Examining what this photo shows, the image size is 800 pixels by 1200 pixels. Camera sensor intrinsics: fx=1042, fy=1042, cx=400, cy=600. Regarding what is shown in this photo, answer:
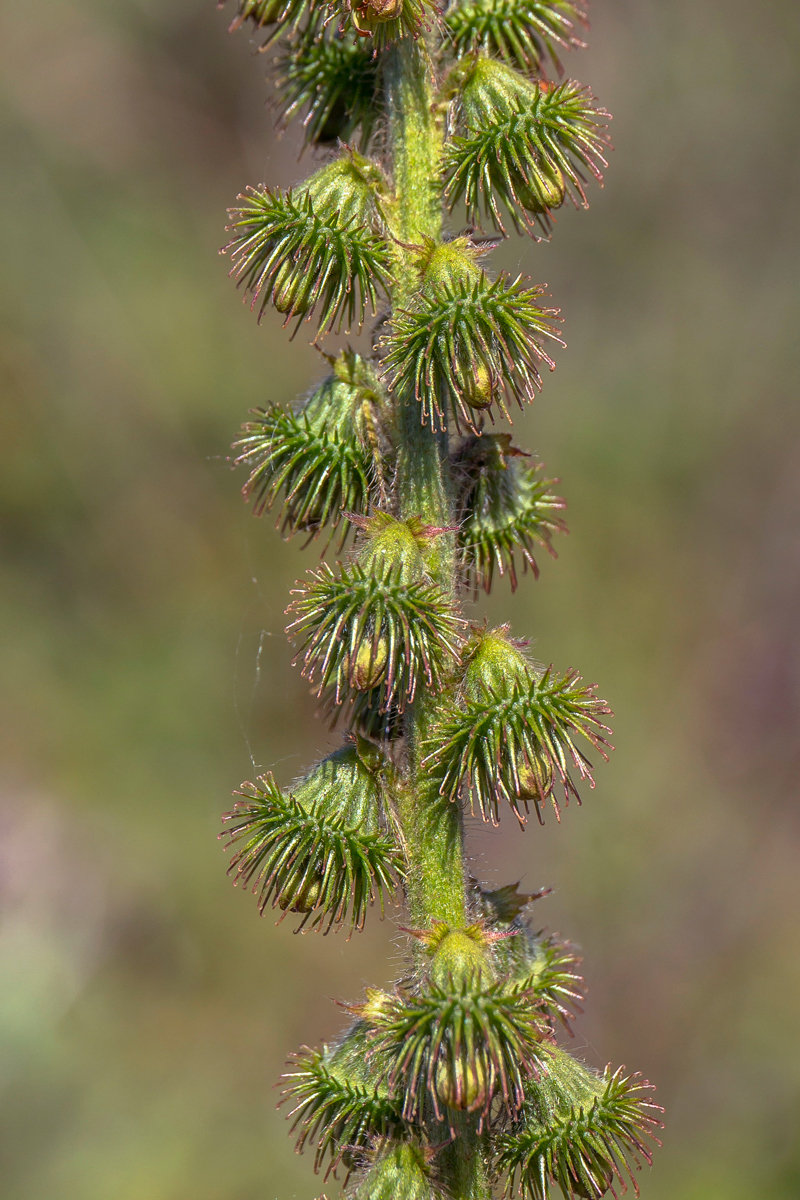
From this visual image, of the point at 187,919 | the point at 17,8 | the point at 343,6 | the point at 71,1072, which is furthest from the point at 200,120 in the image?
the point at 343,6

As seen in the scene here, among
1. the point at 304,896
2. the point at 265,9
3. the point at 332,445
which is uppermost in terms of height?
the point at 265,9

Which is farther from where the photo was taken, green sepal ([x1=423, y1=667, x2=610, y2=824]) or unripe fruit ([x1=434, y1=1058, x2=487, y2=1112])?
green sepal ([x1=423, y1=667, x2=610, y2=824])

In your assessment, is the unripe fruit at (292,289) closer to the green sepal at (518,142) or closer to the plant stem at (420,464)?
the plant stem at (420,464)

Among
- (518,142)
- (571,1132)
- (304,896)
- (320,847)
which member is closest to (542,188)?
(518,142)

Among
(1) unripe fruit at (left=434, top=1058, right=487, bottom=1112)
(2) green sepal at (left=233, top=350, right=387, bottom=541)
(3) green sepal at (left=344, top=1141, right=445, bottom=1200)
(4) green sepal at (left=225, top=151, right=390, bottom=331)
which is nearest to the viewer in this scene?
(1) unripe fruit at (left=434, top=1058, right=487, bottom=1112)

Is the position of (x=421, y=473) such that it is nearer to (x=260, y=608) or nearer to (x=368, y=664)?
(x=368, y=664)

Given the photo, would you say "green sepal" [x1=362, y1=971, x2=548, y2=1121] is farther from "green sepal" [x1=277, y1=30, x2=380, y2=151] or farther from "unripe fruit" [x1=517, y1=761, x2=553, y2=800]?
"green sepal" [x1=277, y1=30, x2=380, y2=151]

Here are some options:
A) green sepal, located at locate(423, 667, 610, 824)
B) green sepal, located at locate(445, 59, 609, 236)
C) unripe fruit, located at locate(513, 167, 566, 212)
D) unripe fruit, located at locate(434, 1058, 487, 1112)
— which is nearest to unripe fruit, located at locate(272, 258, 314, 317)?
green sepal, located at locate(445, 59, 609, 236)

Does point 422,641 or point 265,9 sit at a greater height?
point 265,9
